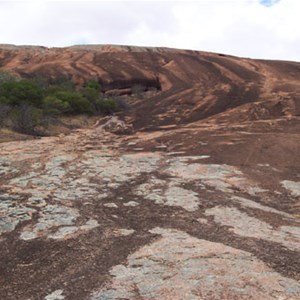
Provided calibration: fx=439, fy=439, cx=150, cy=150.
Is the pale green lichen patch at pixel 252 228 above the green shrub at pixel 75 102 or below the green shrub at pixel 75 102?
below

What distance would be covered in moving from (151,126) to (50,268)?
50.1 feet

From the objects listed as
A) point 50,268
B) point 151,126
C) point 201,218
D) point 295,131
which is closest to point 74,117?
point 151,126

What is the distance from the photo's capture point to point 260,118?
21.2 metres

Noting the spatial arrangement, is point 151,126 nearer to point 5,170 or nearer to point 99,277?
point 5,170

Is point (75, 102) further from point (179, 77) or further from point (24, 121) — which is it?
point (179, 77)

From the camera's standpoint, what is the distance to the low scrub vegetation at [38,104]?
1880cm

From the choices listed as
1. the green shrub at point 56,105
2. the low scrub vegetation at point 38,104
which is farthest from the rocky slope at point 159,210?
the green shrub at point 56,105

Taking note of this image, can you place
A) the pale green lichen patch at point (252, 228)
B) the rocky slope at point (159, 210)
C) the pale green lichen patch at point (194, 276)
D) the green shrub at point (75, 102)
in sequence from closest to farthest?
the pale green lichen patch at point (194, 276), the rocky slope at point (159, 210), the pale green lichen patch at point (252, 228), the green shrub at point (75, 102)

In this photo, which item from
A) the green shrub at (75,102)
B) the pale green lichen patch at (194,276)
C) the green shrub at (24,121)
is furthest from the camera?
the green shrub at (75,102)

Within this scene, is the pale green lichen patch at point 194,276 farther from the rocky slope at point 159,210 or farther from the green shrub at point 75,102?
the green shrub at point 75,102

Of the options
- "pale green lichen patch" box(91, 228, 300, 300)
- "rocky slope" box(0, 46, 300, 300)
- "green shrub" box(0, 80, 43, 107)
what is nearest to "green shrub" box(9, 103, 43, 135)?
"rocky slope" box(0, 46, 300, 300)

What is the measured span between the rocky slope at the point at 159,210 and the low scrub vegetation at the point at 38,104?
83.7 inches

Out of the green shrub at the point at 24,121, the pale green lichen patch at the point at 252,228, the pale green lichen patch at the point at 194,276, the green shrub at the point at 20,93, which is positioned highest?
the green shrub at the point at 20,93

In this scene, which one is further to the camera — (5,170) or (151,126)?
(151,126)
